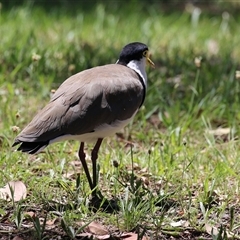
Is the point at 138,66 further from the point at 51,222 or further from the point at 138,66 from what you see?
the point at 51,222

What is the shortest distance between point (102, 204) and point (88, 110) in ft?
1.88

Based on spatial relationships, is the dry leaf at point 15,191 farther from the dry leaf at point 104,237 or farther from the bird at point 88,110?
the dry leaf at point 104,237

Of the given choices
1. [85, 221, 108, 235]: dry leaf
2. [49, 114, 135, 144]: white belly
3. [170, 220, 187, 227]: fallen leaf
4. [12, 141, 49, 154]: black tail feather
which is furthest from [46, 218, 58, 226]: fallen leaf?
[170, 220, 187, 227]: fallen leaf

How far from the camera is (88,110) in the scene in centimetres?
411

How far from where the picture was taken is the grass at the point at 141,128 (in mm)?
3934

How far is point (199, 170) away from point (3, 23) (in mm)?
3554

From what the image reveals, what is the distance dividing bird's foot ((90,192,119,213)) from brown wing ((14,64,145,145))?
0.42 meters

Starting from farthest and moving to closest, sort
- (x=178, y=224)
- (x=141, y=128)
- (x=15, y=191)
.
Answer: (x=141, y=128)
(x=15, y=191)
(x=178, y=224)

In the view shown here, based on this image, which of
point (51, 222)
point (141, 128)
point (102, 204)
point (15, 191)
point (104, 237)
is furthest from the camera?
point (141, 128)

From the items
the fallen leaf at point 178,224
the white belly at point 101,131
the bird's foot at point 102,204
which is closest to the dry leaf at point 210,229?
the fallen leaf at point 178,224

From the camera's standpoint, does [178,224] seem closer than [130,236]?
No

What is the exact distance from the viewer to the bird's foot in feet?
13.3

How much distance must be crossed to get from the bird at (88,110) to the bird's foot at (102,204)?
0.04 metres

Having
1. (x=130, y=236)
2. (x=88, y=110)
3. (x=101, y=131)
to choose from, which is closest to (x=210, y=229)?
(x=130, y=236)
